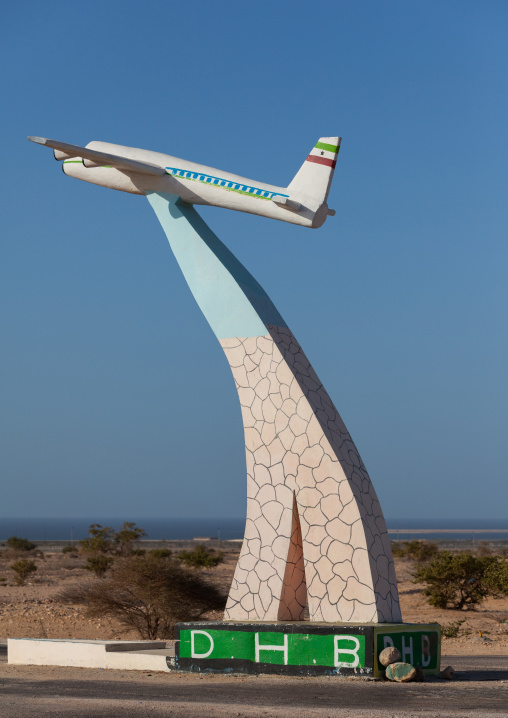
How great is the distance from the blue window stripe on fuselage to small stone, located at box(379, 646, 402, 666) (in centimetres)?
721

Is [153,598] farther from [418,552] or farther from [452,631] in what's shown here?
[418,552]

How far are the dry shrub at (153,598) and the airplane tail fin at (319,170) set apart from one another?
11009 mm

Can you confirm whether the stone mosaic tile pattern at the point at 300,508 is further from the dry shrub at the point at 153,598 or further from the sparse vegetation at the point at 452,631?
the sparse vegetation at the point at 452,631

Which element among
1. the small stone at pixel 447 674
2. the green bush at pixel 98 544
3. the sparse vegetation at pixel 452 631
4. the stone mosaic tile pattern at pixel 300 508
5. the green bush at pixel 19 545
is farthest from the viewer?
the green bush at pixel 19 545

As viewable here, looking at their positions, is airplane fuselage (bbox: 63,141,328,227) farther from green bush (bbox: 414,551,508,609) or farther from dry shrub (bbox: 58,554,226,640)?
green bush (bbox: 414,551,508,609)

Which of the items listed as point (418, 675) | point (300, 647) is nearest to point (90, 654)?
point (300, 647)

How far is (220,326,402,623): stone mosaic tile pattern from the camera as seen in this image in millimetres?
13328

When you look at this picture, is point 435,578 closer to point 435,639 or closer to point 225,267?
point 435,639

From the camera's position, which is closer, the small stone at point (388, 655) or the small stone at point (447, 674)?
the small stone at point (388, 655)

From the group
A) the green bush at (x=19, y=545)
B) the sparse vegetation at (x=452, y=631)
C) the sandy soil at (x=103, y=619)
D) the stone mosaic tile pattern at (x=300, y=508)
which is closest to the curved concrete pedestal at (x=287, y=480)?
the stone mosaic tile pattern at (x=300, y=508)

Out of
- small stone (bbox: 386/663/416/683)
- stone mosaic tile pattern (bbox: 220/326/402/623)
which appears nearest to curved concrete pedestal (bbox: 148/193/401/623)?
stone mosaic tile pattern (bbox: 220/326/402/623)

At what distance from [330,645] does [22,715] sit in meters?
4.50

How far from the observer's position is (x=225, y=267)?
48.9 feet

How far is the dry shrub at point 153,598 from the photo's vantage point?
70.0 ft
